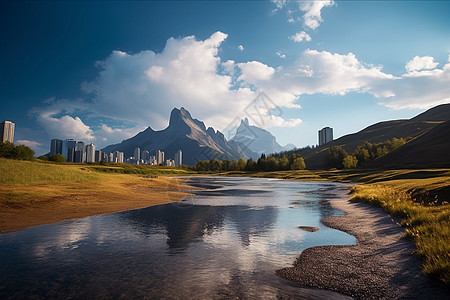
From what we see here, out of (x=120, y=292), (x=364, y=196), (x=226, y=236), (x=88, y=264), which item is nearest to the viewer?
(x=120, y=292)

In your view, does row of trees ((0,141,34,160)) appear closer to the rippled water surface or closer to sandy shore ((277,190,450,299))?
the rippled water surface

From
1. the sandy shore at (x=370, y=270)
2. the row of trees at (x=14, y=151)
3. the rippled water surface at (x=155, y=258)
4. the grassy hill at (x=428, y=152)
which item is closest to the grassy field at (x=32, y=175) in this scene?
the rippled water surface at (x=155, y=258)

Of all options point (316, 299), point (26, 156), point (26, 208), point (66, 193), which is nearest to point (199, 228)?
point (316, 299)

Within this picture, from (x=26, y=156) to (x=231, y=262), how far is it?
155 m

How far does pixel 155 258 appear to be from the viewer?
14.4 metres

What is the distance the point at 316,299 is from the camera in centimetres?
955

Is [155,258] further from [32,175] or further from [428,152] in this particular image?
[428,152]

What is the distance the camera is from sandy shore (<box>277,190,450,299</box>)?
9.95 m

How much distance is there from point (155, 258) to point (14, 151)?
148 m

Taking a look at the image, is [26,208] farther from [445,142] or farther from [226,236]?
[445,142]

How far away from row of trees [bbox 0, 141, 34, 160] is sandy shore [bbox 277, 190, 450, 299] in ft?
468

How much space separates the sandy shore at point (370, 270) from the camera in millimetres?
9953

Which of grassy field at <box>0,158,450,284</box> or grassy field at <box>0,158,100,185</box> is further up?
grassy field at <box>0,158,100,185</box>

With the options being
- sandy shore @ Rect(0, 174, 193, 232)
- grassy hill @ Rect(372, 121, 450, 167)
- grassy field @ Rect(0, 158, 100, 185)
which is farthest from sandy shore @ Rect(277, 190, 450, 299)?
grassy hill @ Rect(372, 121, 450, 167)
